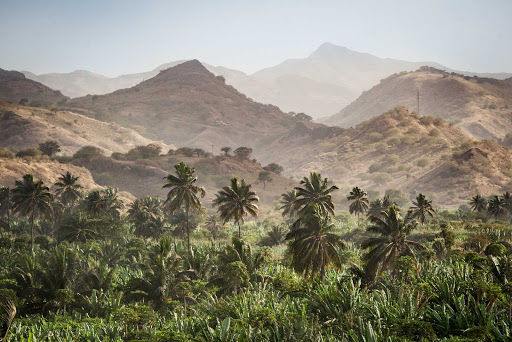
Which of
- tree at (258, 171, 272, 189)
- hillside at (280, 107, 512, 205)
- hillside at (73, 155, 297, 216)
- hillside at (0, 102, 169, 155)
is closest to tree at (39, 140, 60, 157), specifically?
hillside at (73, 155, 297, 216)

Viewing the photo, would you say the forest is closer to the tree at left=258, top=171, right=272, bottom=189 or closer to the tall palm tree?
the tall palm tree

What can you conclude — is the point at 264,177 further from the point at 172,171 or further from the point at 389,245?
the point at 389,245

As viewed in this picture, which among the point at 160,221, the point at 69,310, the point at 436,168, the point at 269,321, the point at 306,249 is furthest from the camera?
the point at 436,168

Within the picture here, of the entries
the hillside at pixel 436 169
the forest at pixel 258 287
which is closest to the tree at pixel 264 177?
the hillside at pixel 436 169

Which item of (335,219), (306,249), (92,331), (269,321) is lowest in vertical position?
(335,219)

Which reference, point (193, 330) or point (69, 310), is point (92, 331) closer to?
point (193, 330)

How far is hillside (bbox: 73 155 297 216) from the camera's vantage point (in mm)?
144375

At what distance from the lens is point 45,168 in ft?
418

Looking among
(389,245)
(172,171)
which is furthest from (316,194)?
(172,171)

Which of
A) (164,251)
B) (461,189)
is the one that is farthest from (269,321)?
(461,189)

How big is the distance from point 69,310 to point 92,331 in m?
13.0

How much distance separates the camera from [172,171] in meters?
154

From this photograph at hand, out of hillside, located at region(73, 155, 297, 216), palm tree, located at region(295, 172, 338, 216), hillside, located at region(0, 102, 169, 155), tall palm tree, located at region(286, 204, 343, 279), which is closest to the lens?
tall palm tree, located at region(286, 204, 343, 279)

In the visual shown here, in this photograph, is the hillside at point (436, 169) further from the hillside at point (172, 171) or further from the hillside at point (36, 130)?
the hillside at point (36, 130)
